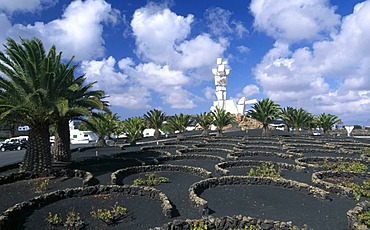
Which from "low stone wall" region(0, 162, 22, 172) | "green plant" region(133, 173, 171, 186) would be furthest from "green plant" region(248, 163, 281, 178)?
"low stone wall" region(0, 162, 22, 172)

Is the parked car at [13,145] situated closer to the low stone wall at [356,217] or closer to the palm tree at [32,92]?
the palm tree at [32,92]

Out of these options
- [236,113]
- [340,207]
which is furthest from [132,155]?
[236,113]

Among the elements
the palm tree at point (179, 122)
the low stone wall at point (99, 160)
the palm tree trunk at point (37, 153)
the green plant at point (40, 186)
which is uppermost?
the palm tree at point (179, 122)

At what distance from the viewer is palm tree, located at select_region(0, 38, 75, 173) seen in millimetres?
19422

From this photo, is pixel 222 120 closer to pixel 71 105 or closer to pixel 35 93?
pixel 71 105

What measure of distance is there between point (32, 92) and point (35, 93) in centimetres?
167

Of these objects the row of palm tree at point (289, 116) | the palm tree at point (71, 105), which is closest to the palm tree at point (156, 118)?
the row of palm tree at point (289, 116)

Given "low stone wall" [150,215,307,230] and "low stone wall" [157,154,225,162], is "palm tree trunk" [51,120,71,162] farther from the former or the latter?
"low stone wall" [150,215,307,230]

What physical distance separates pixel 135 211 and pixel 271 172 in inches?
451

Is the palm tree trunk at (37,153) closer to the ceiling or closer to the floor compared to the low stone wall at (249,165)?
closer to the ceiling

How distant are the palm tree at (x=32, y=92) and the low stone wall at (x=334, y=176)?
1769 cm

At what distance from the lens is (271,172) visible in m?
21.2

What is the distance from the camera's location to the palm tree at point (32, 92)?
63.7 feet

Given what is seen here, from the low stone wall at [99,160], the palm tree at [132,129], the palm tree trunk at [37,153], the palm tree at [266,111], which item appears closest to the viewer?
the palm tree trunk at [37,153]
